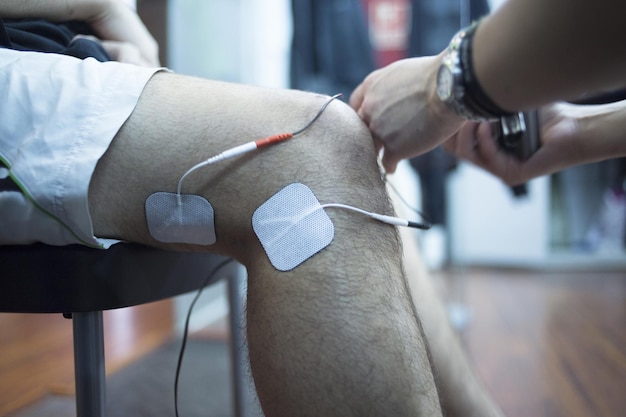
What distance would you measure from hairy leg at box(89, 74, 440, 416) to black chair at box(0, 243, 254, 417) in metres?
0.03

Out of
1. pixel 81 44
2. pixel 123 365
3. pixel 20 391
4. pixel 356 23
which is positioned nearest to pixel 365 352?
pixel 81 44

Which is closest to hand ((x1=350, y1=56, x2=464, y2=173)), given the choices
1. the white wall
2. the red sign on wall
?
the white wall

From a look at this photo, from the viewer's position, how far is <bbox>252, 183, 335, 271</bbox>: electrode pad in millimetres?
490

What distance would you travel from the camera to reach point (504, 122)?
2.26 ft

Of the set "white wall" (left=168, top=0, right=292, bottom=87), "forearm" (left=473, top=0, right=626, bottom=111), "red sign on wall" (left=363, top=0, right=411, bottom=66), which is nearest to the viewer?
"forearm" (left=473, top=0, right=626, bottom=111)

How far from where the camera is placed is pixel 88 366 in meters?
0.60

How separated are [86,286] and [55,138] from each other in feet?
0.51

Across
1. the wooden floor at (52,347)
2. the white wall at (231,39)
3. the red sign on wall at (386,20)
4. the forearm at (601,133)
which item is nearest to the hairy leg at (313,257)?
the forearm at (601,133)

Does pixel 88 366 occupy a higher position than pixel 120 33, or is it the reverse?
pixel 120 33

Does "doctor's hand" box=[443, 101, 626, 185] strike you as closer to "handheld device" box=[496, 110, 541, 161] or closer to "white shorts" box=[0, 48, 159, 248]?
"handheld device" box=[496, 110, 541, 161]

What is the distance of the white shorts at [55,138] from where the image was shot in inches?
20.1

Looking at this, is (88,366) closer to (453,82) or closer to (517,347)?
(453,82)

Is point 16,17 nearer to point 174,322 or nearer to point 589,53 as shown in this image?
point 589,53

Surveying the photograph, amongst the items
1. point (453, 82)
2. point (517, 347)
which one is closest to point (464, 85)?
point (453, 82)
